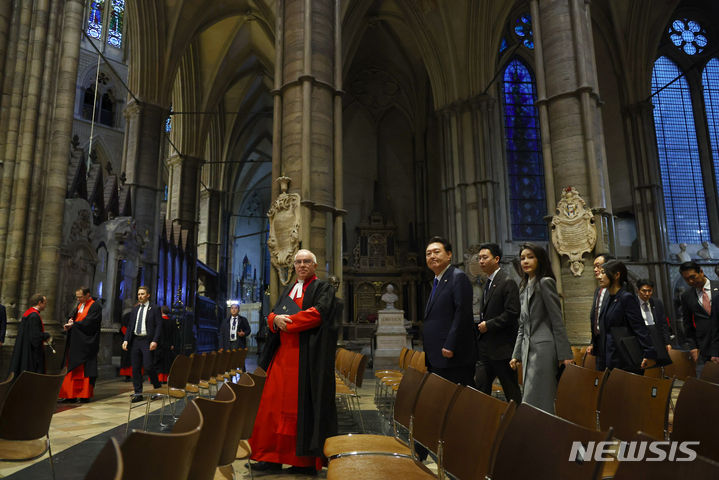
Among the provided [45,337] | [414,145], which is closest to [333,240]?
[45,337]

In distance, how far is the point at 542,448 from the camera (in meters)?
1.46

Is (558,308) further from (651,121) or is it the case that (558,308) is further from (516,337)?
(651,121)

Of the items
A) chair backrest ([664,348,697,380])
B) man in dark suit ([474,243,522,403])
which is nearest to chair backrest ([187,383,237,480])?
man in dark suit ([474,243,522,403])

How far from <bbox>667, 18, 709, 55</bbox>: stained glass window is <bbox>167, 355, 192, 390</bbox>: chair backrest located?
22.2m

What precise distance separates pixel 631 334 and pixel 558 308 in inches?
36.0

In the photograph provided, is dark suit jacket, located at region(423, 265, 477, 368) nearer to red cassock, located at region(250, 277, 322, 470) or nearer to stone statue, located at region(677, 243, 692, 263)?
red cassock, located at region(250, 277, 322, 470)

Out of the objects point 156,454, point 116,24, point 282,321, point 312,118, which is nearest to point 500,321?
point 282,321

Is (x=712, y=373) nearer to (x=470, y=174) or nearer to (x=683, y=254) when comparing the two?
(x=470, y=174)

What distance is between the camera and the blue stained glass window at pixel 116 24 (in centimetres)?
2441

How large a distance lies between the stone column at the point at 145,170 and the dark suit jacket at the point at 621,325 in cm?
1348

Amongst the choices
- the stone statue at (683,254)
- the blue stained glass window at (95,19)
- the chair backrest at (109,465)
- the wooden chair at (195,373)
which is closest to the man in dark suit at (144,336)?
the wooden chair at (195,373)

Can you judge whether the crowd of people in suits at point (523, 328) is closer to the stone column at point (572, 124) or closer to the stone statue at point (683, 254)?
the stone column at point (572, 124)

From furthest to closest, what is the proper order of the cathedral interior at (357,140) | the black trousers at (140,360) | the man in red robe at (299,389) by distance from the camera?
the cathedral interior at (357,140) < the black trousers at (140,360) < the man in red robe at (299,389)

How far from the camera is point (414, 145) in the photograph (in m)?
23.0
